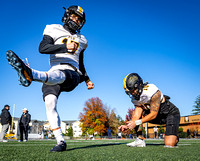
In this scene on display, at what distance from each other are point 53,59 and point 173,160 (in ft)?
8.42

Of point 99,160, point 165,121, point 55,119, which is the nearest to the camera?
point 99,160

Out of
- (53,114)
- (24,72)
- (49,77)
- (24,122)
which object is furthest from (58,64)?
(24,122)

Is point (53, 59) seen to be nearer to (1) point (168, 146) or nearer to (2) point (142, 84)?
(2) point (142, 84)

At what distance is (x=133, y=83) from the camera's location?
13.5 feet

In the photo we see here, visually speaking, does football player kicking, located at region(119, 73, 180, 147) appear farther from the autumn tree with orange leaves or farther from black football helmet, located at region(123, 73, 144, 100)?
the autumn tree with orange leaves

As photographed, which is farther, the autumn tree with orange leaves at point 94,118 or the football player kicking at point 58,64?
the autumn tree with orange leaves at point 94,118

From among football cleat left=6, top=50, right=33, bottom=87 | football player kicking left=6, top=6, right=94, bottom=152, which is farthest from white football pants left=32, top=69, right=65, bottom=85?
football cleat left=6, top=50, right=33, bottom=87

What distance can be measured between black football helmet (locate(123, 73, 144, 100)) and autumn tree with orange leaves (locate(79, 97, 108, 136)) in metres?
55.5

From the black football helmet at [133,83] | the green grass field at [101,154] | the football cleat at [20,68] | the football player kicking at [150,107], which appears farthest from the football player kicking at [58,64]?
the football player kicking at [150,107]

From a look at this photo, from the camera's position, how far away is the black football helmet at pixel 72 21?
3.87 meters

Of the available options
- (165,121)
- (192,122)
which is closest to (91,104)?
(192,122)

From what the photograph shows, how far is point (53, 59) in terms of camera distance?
366cm

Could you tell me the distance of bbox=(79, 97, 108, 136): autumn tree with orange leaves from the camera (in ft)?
193

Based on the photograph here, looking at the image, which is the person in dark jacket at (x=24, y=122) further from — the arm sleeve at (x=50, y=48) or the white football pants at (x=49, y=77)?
the white football pants at (x=49, y=77)
